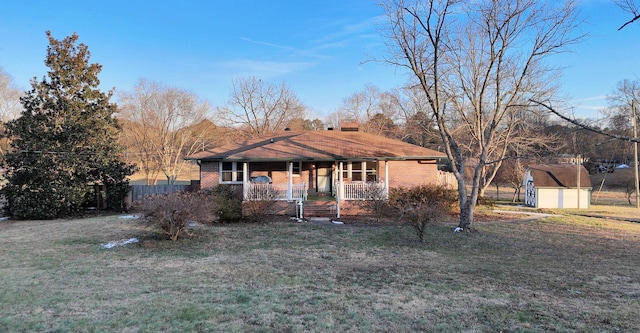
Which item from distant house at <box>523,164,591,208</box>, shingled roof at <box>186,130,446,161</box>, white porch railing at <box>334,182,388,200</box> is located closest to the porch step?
white porch railing at <box>334,182,388,200</box>

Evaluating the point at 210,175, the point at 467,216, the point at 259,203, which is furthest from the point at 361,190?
the point at 210,175

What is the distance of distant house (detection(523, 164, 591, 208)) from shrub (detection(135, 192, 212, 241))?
2275 cm

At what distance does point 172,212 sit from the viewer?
33.0ft

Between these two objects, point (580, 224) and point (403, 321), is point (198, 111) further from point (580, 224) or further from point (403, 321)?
point (403, 321)

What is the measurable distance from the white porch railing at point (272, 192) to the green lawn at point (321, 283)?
4229 mm

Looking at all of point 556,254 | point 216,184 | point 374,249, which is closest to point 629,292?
point 556,254

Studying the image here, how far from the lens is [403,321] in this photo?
4.57 metres

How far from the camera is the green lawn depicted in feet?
14.9

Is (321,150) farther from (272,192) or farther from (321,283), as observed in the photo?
(321,283)

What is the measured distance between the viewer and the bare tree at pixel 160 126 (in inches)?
1252

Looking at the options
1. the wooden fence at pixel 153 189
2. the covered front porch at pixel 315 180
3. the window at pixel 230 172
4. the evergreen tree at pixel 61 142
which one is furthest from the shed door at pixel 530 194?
the evergreen tree at pixel 61 142

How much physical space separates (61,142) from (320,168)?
1254 centimetres

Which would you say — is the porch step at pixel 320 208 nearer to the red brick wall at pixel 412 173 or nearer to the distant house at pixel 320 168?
the distant house at pixel 320 168

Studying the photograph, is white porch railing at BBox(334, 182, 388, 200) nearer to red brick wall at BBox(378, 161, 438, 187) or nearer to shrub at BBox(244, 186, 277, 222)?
red brick wall at BBox(378, 161, 438, 187)
